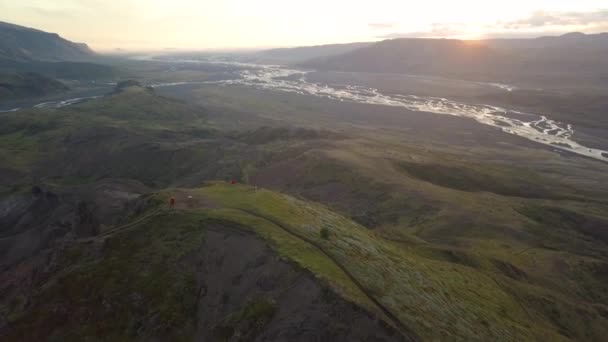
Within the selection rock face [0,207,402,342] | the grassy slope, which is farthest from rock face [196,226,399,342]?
the grassy slope

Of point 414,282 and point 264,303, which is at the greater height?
point 264,303

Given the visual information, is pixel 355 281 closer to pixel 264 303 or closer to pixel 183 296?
pixel 264 303

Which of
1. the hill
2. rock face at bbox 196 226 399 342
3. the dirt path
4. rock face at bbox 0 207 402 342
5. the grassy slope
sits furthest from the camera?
the grassy slope

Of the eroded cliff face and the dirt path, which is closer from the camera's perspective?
the eroded cliff face

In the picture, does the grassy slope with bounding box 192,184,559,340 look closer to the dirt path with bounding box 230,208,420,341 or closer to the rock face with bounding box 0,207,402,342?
the dirt path with bounding box 230,208,420,341

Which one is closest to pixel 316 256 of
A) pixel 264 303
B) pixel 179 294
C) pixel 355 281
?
pixel 355 281

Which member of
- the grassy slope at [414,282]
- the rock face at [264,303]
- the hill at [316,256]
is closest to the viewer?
the rock face at [264,303]

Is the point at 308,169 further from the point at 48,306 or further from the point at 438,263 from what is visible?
the point at 48,306

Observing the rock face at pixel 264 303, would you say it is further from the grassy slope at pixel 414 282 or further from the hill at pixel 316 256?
the grassy slope at pixel 414 282

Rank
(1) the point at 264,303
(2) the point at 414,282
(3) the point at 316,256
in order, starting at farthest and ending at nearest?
(2) the point at 414,282 → (3) the point at 316,256 → (1) the point at 264,303

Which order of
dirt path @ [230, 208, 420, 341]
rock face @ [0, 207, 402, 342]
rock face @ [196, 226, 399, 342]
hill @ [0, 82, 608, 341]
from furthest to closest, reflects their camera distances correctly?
hill @ [0, 82, 608, 341] → dirt path @ [230, 208, 420, 341] → rock face @ [0, 207, 402, 342] → rock face @ [196, 226, 399, 342]

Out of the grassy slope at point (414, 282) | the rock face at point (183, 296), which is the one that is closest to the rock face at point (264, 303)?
the rock face at point (183, 296)

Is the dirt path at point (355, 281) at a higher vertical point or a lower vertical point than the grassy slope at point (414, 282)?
higher
